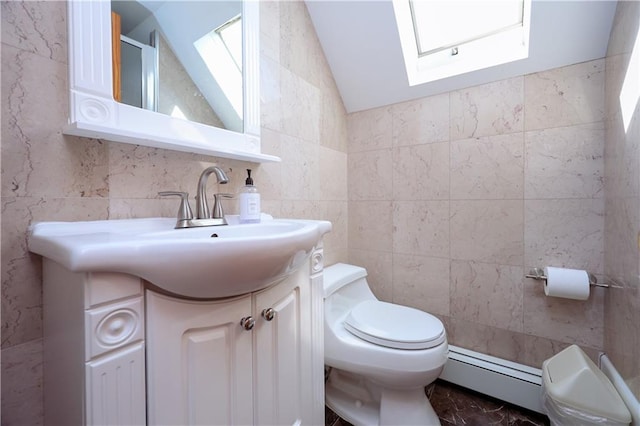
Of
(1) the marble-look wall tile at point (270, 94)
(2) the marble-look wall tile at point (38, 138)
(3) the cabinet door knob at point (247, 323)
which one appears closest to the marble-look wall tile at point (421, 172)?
(1) the marble-look wall tile at point (270, 94)

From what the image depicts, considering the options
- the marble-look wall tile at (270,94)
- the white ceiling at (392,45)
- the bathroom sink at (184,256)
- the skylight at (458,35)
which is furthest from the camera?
the skylight at (458,35)

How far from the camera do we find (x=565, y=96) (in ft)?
3.93

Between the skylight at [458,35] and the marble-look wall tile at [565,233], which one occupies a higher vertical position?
the skylight at [458,35]

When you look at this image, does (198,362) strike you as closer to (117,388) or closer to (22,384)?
(117,388)

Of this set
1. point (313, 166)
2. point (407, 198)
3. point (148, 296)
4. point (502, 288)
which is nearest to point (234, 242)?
point (148, 296)


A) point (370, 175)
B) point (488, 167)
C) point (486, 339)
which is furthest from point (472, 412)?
point (370, 175)

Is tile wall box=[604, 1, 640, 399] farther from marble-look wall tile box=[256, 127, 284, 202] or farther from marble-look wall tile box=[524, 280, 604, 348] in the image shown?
marble-look wall tile box=[256, 127, 284, 202]

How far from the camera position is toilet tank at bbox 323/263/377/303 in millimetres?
1301

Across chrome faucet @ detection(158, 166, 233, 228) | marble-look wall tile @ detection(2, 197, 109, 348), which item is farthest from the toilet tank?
marble-look wall tile @ detection(2, 197, 109, 348)

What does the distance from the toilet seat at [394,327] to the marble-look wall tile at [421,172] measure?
0.65m

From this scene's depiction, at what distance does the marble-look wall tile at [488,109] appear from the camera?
4.25ft

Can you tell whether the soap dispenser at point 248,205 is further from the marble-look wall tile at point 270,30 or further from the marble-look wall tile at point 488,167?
the marble-look wall tile at point 488,167

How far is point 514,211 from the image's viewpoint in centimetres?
130

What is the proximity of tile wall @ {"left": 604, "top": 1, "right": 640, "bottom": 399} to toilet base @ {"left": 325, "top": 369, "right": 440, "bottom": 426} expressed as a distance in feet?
2.16
